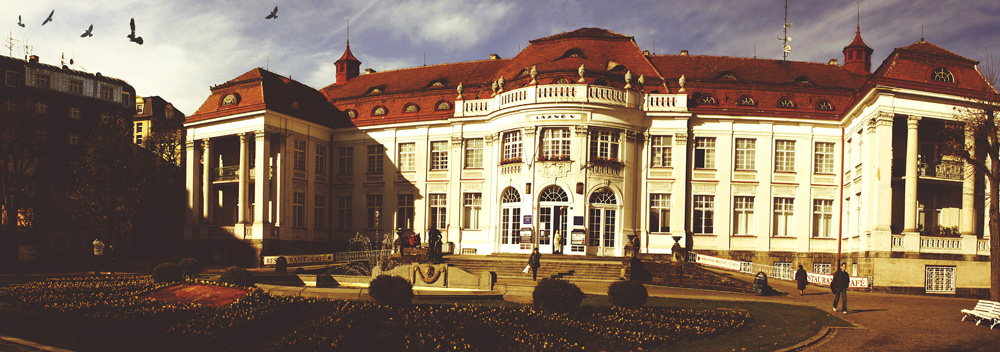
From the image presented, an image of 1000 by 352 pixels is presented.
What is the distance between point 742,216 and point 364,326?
101 feet

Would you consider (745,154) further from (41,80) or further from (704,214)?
(41,80)

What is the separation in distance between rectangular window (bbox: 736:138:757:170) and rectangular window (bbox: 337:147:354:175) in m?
23.5

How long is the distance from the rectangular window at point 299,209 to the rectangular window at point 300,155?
5.39 feet

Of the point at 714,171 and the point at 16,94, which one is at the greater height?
the point at 16,94

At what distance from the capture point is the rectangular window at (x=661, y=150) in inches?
1847

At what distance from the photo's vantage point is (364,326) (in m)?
21.4

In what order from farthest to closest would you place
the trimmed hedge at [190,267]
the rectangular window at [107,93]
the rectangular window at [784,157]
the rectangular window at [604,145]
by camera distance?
the rectangular window at [107,93], the rectangular window at [784,157], the rectangular window at [604,145], the trimmed hedge at [190,267]

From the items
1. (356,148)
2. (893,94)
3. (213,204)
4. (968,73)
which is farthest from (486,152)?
(968,73)

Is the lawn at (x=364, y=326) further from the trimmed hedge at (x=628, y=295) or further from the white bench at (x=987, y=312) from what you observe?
the white bench at (x=987, y=312)

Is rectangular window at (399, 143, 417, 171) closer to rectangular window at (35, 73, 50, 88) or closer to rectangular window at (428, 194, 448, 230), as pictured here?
rectangular window at (428, 194, 448, 230)

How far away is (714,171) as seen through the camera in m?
47.2

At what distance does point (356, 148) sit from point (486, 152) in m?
9.52

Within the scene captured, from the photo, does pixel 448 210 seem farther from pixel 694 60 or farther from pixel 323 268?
pixel 694 60

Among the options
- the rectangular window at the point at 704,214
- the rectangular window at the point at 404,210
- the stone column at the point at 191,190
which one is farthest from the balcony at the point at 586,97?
the stone column at the point at 191,190
